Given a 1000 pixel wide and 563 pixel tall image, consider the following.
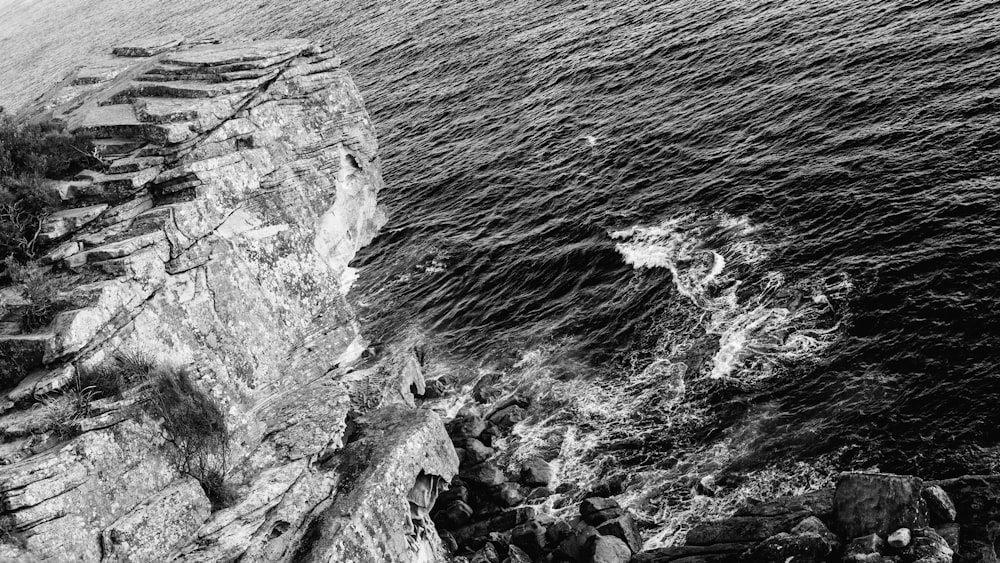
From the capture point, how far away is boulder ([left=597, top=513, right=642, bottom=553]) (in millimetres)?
24391

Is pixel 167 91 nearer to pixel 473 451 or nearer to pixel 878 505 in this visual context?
pixel 473 451

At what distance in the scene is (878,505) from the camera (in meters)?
21.3

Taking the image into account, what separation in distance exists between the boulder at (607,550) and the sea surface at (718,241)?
1.81 metres

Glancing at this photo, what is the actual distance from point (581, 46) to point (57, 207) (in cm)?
4716

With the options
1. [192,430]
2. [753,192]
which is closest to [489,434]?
[192,430]

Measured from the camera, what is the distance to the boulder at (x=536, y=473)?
28688mm

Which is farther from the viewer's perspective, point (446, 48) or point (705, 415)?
point (446, 48)

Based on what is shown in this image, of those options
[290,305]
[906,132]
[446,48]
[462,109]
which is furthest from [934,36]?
[446,48]

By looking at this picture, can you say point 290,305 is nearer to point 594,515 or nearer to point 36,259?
point 36,259

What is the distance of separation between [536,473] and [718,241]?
15.4 meters

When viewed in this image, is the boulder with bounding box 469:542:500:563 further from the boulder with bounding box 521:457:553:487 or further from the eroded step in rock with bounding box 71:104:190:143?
the eroded step in rock with bounding box 71:104:190:143

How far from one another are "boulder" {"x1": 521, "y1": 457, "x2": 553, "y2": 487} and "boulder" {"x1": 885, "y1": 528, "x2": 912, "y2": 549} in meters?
12.1

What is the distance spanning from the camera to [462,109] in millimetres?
64438

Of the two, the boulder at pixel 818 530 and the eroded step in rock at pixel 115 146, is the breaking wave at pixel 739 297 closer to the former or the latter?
the boulder at pixel 818 530
